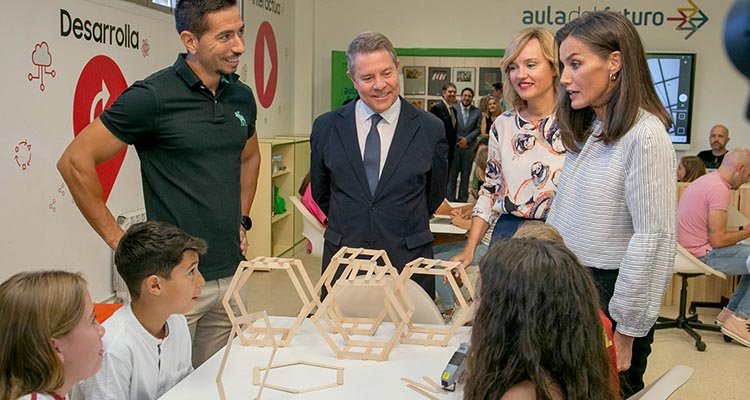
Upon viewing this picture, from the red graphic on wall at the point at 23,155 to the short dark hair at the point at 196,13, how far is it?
171 cm

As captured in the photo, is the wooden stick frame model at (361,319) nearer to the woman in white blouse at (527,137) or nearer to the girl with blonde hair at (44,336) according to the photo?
the woman in white blouse at (527,137)

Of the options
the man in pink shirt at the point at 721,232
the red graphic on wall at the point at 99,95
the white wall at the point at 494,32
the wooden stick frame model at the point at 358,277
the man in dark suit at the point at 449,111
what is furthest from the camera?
the white wall at the point at 494,32

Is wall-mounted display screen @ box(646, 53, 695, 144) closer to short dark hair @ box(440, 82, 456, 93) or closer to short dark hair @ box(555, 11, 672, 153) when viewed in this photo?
short dark hair @ box(440, 82, 456, 93)

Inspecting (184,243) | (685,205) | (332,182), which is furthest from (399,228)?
(685,205)

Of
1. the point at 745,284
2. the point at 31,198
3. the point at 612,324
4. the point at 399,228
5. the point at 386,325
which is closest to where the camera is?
the point at 612,324

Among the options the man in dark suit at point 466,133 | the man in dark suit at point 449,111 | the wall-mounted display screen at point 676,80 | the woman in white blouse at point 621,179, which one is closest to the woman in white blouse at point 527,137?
the woman in white blouse at point 621,179

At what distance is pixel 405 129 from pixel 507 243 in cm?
137

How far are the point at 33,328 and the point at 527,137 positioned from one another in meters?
1.77

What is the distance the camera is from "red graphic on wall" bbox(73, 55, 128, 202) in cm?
433

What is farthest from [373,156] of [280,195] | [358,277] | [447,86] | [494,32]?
[494,32]

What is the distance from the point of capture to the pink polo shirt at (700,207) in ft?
16.3

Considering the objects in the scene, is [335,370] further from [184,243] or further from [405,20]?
[405,20]

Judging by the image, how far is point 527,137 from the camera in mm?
2707

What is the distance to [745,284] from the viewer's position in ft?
16.5
